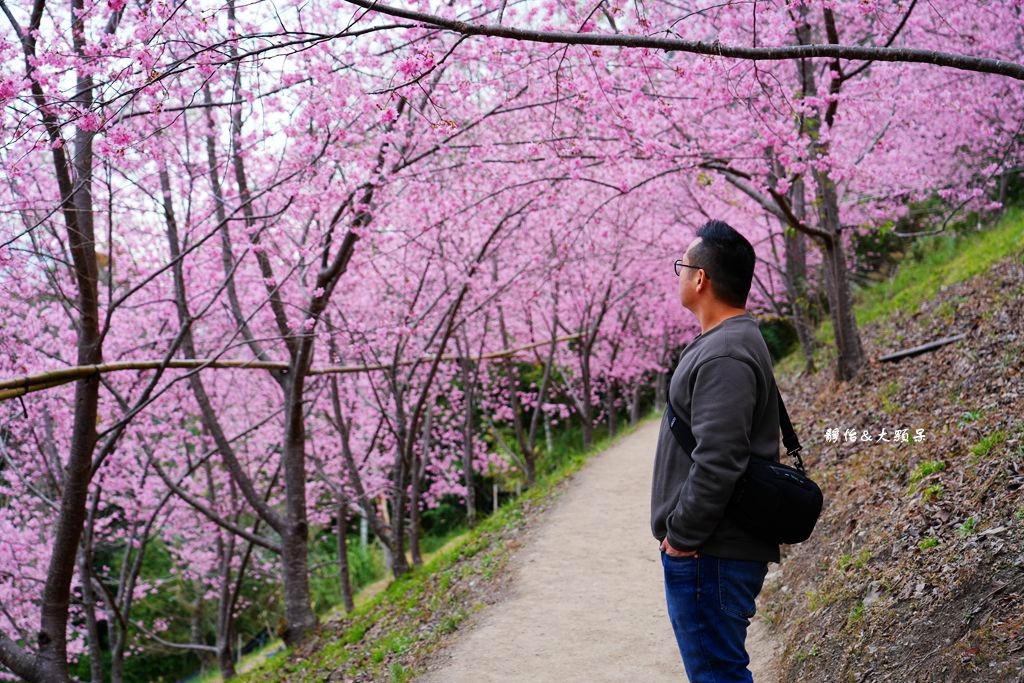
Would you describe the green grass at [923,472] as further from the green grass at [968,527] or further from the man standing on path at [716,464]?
the man standing on path at [716,464]

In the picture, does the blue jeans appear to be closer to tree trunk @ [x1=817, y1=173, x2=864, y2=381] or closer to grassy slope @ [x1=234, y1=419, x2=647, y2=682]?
grassy slope @ [x1=234, y1=419, x2=647, y2=682]

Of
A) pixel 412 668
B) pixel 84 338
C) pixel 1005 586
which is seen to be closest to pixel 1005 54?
pixel 1005 586

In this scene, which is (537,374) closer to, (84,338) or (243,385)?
(243,385)

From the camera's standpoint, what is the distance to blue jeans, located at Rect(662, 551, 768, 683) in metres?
2.41

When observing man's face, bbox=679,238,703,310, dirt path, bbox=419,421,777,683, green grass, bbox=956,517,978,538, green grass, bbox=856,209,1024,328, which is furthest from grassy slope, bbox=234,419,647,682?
green grass, bbox=856,209,1024,328

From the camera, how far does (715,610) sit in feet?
7.92

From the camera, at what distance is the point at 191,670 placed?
17703 mm

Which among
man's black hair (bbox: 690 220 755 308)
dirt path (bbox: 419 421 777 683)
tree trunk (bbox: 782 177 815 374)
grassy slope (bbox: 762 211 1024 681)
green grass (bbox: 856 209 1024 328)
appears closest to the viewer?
man's black hair (bbox: 690 220 755 308)

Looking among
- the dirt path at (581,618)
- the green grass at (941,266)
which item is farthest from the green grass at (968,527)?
the green grass at (941,266)

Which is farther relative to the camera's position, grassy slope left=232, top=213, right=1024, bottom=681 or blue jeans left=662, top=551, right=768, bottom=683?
grassy slope left=232, top=213, right=1024, bottom=681

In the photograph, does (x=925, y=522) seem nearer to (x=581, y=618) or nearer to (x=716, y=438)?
(x=716, y=438)

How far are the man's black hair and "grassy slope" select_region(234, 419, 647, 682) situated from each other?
153 inches

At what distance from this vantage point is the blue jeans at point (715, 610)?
7.92 feet

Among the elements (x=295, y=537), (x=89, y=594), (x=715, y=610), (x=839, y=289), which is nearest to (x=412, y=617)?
(x=295, y=537)
